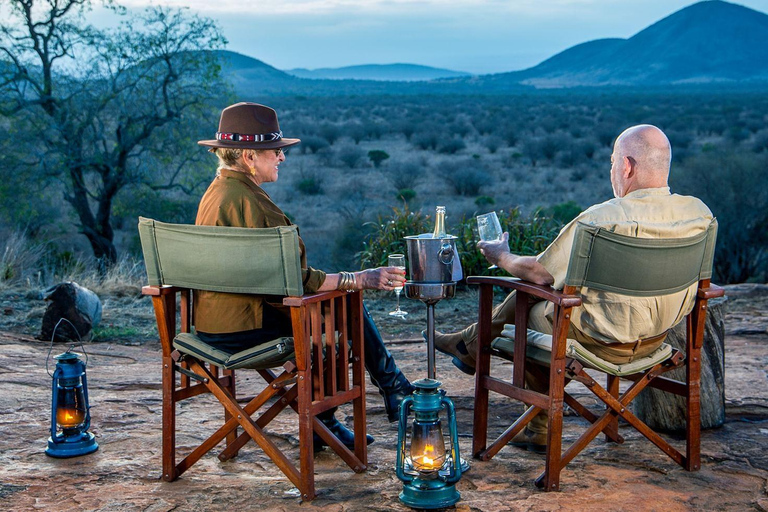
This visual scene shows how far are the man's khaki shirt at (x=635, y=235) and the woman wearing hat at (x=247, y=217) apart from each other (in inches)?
28.2

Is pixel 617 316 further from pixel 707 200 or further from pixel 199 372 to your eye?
pixel 707 200

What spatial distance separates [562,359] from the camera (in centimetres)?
339

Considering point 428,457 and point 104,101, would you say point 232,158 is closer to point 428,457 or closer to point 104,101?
point 428,457

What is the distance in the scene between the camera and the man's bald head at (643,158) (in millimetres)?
3525

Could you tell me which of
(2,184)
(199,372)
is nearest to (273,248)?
(199,372)

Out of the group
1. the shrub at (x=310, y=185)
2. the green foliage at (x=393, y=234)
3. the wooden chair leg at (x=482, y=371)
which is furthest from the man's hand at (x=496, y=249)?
the shrub at (x=310, y=185)

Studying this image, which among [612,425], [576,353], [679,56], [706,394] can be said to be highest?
[679,56]

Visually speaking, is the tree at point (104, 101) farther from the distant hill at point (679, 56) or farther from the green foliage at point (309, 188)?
the distant hill at point (679, 56)

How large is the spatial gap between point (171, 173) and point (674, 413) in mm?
14178

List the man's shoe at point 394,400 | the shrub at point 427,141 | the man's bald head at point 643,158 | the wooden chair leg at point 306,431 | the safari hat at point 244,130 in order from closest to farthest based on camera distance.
→ the wooden chair leg at point 306,431
the man's bald head at point 643,158
the safari hat at point 244,130
the man's shoe at point 394,400
the shrub at point 427,141

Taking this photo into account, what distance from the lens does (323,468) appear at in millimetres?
3775

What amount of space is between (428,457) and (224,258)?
3.60 ft

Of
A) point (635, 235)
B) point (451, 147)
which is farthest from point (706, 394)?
point (451, 147)

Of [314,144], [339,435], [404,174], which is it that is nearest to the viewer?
[339,435]
